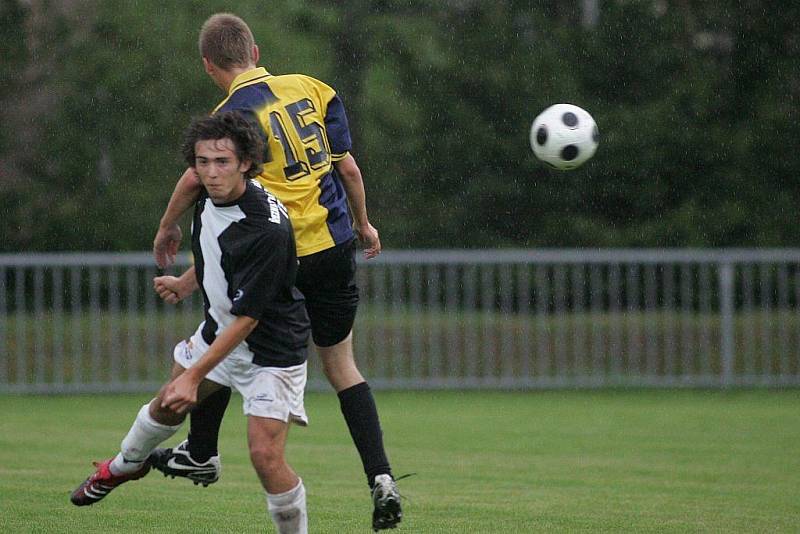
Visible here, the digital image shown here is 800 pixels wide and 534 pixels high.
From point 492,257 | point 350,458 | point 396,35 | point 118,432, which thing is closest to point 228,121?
point 350,458

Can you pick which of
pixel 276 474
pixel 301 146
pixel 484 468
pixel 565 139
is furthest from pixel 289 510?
pixel 484 468

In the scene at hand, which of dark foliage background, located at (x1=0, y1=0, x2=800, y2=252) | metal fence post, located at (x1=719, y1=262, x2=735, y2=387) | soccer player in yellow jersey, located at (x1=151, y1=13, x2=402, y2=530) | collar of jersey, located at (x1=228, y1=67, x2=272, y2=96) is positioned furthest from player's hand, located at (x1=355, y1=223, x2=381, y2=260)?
dark foliage background, located at (x1=0, y1=0, x2=800, y2=252)

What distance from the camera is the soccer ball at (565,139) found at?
738cm

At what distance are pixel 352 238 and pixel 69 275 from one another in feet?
26.6

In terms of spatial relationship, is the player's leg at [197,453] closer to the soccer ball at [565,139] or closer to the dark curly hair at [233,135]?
the dark curly hair at [233,135]

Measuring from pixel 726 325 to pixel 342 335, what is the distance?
8.32 meters

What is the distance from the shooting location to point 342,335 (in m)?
5.82

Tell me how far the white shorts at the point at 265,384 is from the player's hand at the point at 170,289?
434mm

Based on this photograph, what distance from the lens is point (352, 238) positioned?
18.9 ft

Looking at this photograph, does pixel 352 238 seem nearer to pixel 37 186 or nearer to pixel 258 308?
pixel 258 308

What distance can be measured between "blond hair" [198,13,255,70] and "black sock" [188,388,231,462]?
131cm

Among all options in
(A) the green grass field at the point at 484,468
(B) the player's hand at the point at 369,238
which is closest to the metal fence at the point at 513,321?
(A) the green grass field at the point at 484,468

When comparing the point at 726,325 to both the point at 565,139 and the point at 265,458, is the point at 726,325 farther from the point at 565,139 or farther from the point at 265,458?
the point at 265,458

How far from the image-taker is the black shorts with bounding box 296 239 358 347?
569 centimetres
